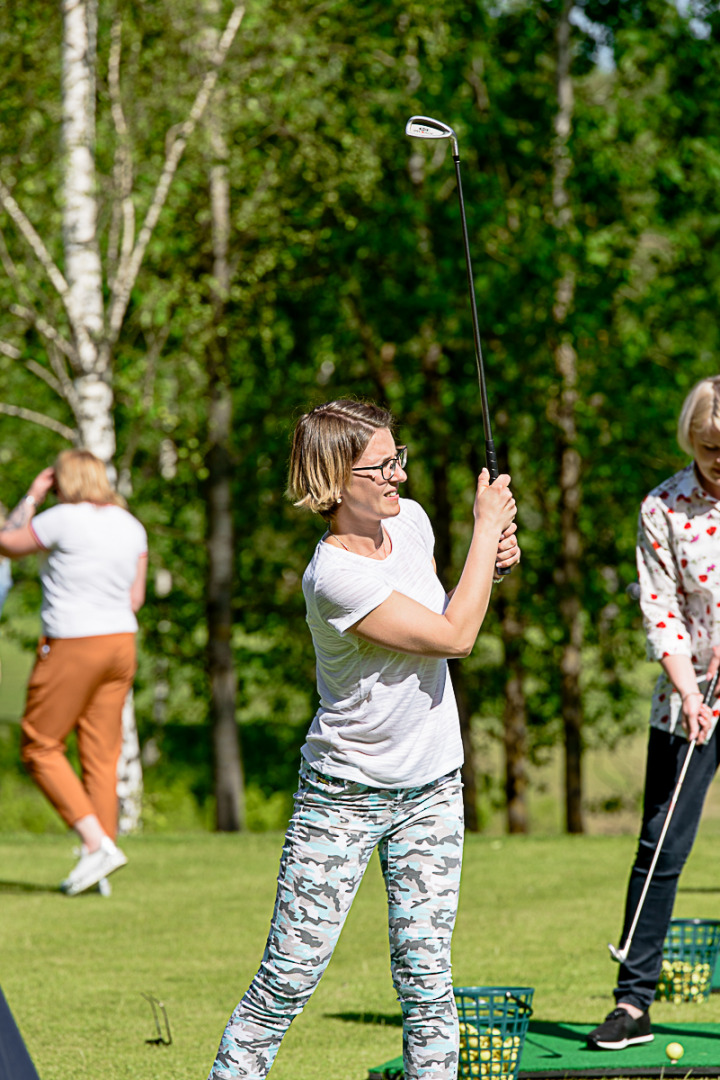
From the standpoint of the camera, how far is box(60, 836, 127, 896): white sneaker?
22.4ft

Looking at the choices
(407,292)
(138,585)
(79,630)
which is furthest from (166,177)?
(79,630)

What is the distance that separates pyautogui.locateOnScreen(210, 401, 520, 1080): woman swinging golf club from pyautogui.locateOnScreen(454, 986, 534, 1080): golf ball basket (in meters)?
0.66

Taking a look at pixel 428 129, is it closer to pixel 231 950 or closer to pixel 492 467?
pixel 492 467

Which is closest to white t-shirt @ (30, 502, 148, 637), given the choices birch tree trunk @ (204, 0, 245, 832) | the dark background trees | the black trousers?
the black trousers

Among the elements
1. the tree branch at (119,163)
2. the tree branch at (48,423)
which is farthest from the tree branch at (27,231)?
the tree branch at (48,423)

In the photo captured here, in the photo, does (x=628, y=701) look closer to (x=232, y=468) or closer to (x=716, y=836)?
(x=232, y=468)

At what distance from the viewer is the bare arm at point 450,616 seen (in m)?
3.09

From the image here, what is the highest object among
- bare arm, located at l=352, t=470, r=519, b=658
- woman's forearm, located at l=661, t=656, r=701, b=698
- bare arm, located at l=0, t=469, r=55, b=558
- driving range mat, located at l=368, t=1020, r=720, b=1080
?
bare arm, located at l=0, t=469, r=55, b=558

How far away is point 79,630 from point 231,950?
170cm

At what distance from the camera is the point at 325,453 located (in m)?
3.25

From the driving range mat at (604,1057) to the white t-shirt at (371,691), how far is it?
126cm

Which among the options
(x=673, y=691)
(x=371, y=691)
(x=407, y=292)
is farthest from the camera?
(x=407, y=292)

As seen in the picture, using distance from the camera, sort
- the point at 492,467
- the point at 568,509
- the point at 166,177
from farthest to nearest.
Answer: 1. the point at 568,509
2. the point at 166,177
3. the point at 492,467

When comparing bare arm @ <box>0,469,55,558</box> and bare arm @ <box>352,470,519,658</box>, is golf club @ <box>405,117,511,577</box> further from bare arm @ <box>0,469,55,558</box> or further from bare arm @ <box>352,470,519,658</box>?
bare arm @ <box>0,469,55,558</box>
